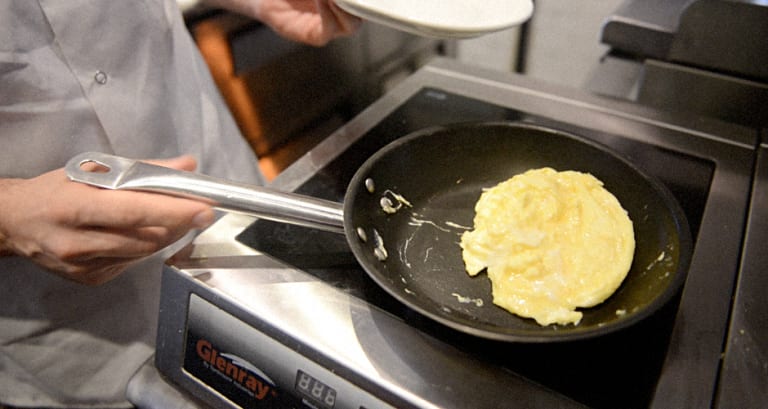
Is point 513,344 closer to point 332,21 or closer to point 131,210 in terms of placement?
point 131,210

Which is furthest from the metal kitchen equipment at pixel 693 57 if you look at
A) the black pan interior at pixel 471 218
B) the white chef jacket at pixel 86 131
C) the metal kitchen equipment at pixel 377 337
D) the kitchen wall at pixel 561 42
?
the white chef jacket at pixel 86 131

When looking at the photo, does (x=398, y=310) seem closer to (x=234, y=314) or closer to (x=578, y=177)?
(x=234, y=314)

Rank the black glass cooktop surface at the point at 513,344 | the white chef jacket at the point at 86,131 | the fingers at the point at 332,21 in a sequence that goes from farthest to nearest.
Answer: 1. the fingers at the point at 332,21
2. the white chef jacket at the point at 86,131
3. the black glass cooktop surface at the point at 513,344

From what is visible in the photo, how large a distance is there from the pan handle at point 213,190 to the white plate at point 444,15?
0.24 meters

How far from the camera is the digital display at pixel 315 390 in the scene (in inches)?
21.2

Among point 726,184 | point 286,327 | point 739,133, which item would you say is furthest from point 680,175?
point 286,327

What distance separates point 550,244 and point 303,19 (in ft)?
1.96

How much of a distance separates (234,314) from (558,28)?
63.3 inches

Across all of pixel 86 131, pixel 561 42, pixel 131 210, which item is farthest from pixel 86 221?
pixel 561 42

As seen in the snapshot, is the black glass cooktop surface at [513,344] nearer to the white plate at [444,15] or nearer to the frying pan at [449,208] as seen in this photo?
the frying pan at [449,208]

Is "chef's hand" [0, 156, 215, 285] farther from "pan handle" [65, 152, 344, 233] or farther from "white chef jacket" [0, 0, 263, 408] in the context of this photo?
"white chef jacket" [0, 0, 263, 408]

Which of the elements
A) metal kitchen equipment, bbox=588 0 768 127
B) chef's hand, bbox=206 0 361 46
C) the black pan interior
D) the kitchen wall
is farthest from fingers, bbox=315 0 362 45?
the kitchen wall

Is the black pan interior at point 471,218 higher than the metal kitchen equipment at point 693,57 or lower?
lower

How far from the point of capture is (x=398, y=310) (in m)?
0.60
